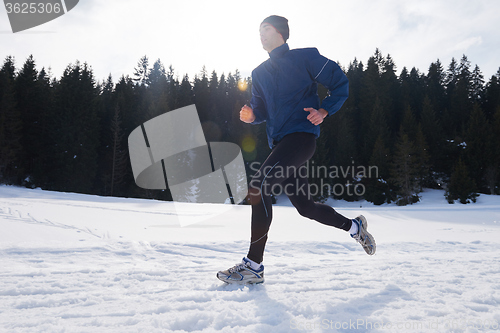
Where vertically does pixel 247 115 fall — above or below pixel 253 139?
below

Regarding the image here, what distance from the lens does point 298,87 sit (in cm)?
206

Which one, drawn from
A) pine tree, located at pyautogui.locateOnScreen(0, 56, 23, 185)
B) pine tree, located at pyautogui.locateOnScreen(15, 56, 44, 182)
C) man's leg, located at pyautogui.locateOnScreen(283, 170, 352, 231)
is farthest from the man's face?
pine tree, located at pyautogui.locateOnScreen(15, 56, 44, 182)

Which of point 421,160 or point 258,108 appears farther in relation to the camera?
point 421,160

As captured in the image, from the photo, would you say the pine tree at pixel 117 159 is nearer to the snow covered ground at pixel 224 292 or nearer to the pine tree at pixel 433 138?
the snow covered ground at pixel 224 292

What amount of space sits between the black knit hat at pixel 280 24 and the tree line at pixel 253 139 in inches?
944

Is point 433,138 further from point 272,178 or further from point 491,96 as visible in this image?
point 272,178

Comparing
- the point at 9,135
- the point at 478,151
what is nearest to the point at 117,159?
the point at 9,135

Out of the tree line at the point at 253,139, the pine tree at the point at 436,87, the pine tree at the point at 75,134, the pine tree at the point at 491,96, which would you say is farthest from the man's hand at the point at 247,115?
the pine tree at the point at 491,96

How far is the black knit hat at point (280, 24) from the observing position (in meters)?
2.16

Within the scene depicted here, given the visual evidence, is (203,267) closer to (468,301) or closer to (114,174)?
(468,301)

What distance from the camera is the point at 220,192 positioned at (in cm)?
2862

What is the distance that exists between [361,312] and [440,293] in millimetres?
584

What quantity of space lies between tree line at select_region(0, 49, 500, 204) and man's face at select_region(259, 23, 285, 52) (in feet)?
78.7

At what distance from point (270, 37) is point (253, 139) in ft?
90.8
